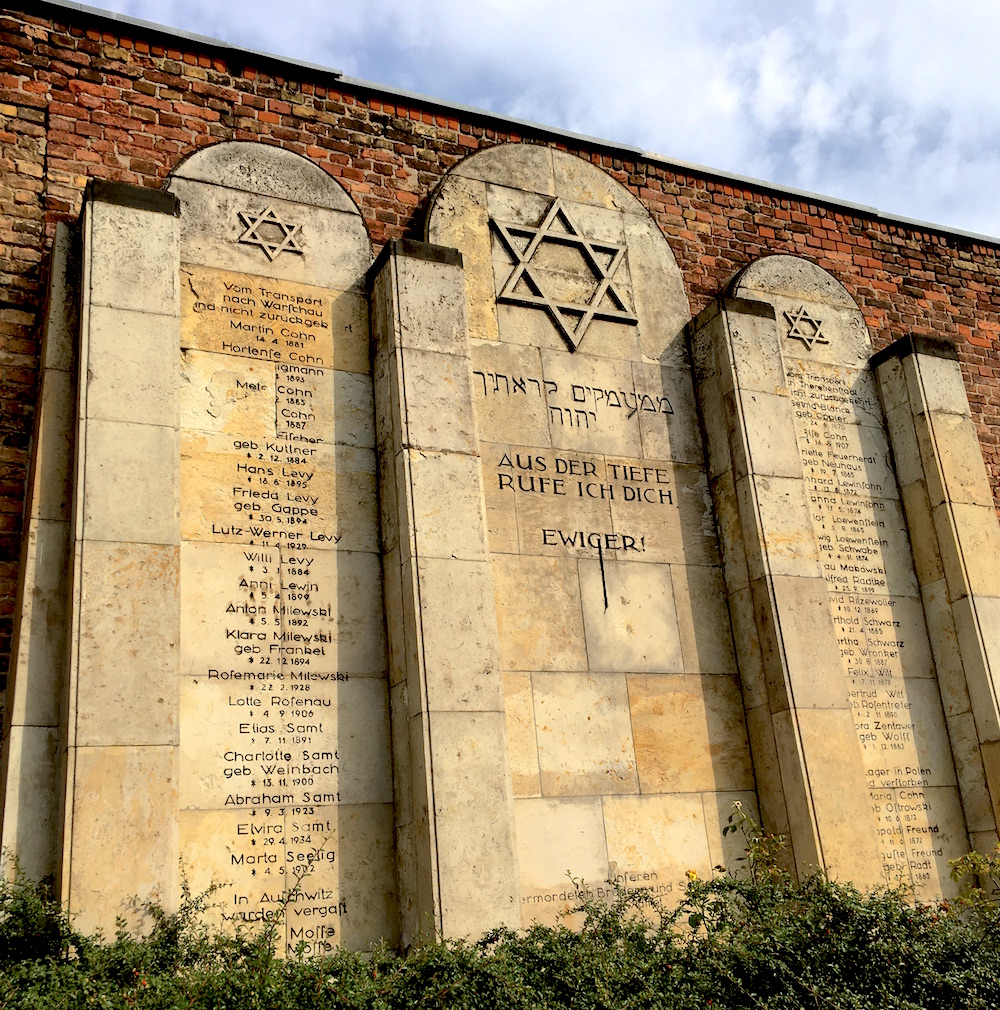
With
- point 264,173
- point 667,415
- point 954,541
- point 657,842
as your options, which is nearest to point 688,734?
point 657,842

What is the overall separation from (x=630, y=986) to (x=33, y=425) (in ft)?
14.7

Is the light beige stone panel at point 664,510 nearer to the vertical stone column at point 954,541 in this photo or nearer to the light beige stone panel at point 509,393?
the light beige stone panel at point 509,393

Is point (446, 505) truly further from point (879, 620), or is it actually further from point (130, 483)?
point (879, 620)

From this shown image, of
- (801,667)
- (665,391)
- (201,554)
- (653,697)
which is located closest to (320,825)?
(201,554)

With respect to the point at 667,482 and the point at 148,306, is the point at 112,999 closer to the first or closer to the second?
the point at 148,306

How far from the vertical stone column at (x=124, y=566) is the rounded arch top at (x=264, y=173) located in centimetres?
70

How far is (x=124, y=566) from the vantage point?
18.5 feet

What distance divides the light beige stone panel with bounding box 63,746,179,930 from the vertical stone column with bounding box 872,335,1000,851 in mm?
5662

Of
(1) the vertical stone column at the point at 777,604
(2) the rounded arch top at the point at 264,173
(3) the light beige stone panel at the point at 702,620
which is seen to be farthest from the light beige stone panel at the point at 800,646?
(2) the rounded arch top at the point at 264,173

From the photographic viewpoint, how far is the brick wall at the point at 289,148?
6.63 m

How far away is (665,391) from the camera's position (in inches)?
321

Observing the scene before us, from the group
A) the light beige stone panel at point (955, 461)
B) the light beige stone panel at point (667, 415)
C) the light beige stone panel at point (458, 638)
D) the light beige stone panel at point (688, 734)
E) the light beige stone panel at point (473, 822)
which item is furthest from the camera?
the light beige stone panel at point (955, 461)

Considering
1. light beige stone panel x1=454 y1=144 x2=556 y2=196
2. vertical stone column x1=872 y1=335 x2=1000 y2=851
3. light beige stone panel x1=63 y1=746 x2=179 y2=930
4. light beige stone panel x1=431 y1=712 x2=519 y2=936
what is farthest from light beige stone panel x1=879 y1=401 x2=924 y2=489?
light beige stone panel x1=63 y1=746 x2=179 y2=930

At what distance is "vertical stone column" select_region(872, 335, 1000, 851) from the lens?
25.7 ft
